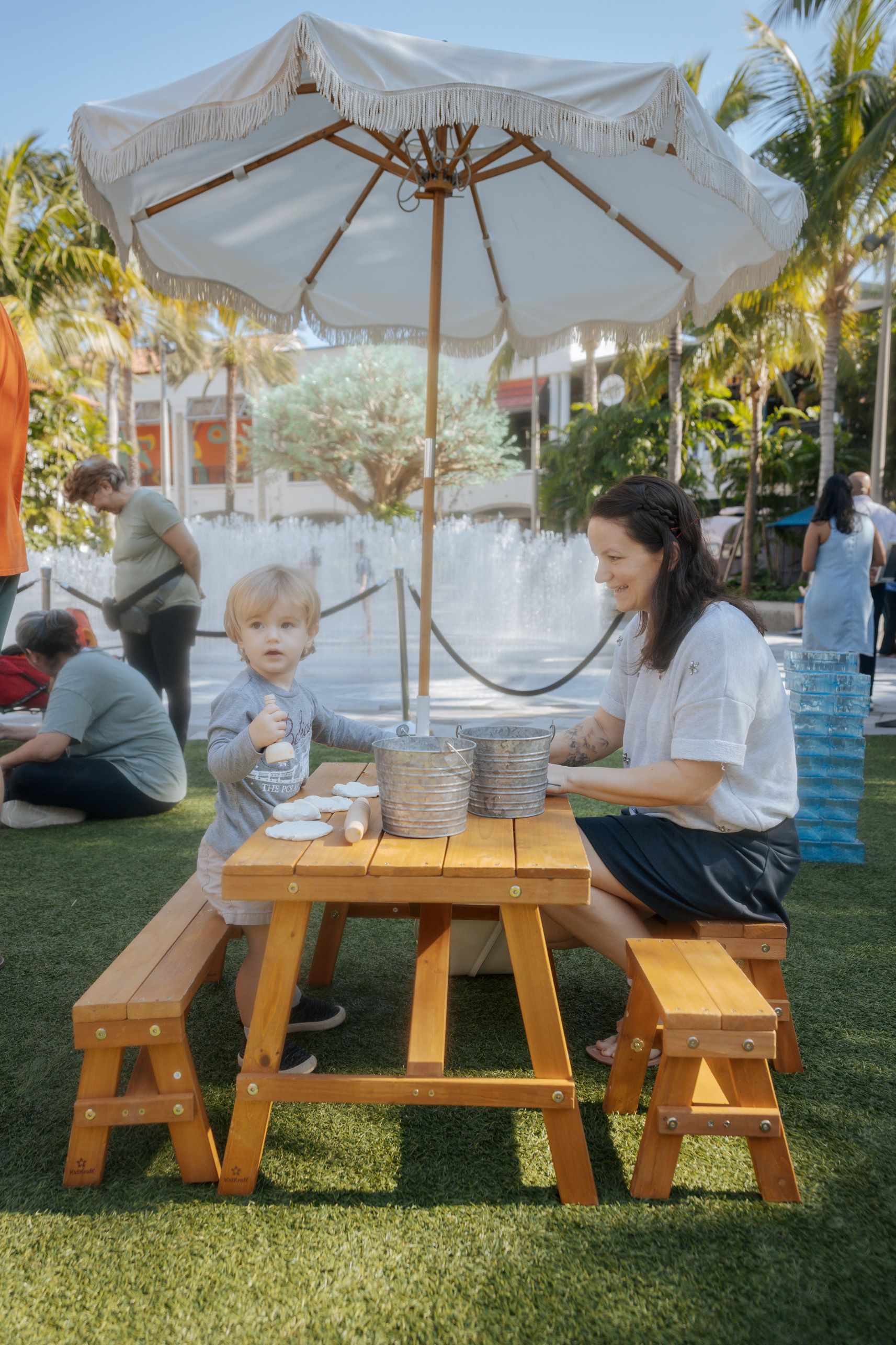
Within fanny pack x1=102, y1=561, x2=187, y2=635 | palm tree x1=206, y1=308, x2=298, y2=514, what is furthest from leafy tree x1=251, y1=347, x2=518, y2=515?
fanny pack x1=102, y1=561, x2=187, y2=635

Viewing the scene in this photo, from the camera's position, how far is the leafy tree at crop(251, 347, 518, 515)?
31547mm

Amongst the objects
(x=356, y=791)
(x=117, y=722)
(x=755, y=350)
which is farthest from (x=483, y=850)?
(x=755, y=350)

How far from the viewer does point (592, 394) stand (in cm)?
2547

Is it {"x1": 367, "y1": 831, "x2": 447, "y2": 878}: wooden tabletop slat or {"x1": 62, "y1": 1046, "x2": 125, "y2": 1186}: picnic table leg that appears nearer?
{"x1": 367, "y1": 831, "x2": 447, "y2": 878}: wooden tabletop slat

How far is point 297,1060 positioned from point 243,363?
32.5m

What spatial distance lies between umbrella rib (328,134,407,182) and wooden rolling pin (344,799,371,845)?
100 inches

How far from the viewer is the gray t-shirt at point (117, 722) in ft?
14.3

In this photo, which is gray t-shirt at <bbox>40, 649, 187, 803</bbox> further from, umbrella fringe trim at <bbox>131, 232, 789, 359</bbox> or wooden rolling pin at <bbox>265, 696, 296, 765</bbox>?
wooden rolling pin at <bbox>265, 696, 296, 765</bbox>

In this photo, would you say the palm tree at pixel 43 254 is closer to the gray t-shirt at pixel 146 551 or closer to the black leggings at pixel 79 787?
the gray t-shirt at pixel 146 551

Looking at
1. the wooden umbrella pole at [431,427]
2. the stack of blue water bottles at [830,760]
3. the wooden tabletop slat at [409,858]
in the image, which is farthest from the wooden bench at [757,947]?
the stack of blue water bottles at [830,760]

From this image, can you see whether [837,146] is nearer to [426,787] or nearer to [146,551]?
[146,551]

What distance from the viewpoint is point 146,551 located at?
4969 mm

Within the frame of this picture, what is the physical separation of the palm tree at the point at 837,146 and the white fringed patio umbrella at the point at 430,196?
10251mm

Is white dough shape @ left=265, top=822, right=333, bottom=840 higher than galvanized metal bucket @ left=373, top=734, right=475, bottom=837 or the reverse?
the reverse
